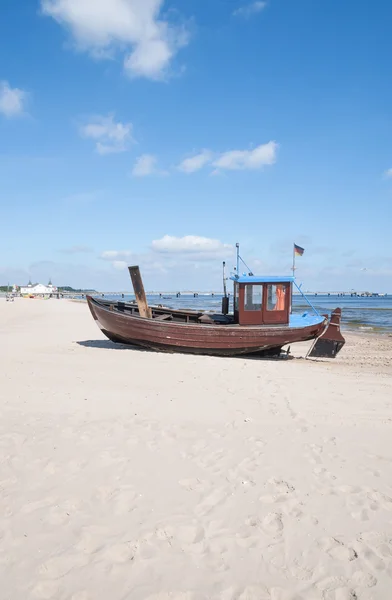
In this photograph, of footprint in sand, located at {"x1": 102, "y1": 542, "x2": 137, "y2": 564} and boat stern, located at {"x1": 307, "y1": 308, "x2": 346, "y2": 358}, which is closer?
footprint in sand, located at {"x1": 102, "y1": 542, "x2": 137, "y2": 564}

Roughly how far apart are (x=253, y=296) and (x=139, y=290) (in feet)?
12.6

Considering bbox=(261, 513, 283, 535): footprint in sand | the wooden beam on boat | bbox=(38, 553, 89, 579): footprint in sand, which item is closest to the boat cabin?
the wooden beam on boat

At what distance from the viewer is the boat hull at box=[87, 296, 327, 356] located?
12828 mm

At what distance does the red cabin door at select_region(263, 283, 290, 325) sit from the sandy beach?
17.0 ft

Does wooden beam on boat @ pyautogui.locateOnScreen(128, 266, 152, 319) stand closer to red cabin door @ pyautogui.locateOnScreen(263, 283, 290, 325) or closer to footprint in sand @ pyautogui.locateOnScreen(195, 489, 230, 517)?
red cabin door @ pyautogui.locateOnScreen(263, 283, 290, 325)

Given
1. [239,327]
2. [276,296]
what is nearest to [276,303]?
[276,296]

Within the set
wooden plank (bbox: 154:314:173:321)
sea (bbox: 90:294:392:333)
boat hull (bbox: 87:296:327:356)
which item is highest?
wooden plank (bbox: 154:314:173:321)

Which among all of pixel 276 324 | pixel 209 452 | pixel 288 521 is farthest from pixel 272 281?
pixel 288 521

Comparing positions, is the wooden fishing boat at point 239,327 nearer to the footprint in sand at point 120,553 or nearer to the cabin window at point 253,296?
the cabin window at point 253,296

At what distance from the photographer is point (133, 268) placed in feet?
45.5

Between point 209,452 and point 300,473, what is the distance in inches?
44.4

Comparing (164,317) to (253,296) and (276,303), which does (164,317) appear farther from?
(276,303)

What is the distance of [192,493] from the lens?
4.13 metres

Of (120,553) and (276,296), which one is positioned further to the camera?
(276,296)
